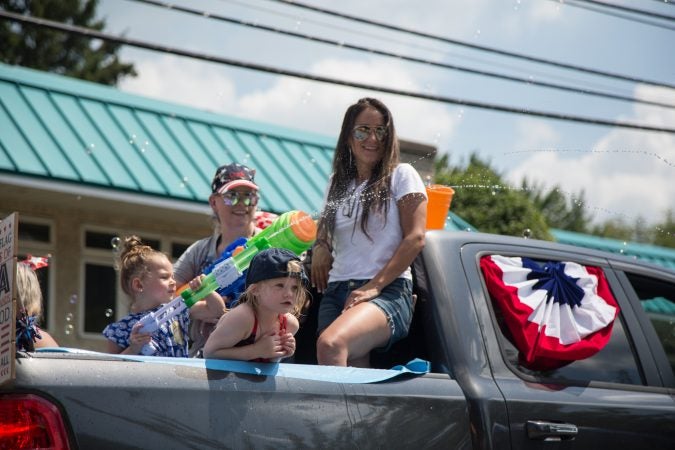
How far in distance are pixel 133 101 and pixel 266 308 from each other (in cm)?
942

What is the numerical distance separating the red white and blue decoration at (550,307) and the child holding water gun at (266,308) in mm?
957

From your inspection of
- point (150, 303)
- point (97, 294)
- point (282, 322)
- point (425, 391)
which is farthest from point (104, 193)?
point (425, 391)

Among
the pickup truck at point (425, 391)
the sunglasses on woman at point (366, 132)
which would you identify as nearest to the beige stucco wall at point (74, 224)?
the sunglasses on woman at point (366, 132)

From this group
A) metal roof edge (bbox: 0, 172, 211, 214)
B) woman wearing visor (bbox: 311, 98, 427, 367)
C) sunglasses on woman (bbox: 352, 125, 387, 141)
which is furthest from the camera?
metal roof edge (bbox: 0, 172, 211, 214)

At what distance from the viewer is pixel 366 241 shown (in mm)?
4207

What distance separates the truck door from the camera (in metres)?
3.62

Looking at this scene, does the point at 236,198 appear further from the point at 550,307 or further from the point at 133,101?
the point at 133,101

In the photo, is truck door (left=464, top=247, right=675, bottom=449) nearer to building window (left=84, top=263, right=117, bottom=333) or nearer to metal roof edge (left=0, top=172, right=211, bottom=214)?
metal roof edge (left=0, top=172, right=211, bottom=214)

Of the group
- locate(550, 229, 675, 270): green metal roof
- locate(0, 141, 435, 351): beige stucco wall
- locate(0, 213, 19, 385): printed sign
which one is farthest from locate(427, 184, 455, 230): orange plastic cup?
locate(550, 229, 675, 270): green metal roof

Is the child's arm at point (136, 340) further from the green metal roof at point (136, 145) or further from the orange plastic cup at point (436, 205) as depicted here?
the green metal roof at point (136, 145)

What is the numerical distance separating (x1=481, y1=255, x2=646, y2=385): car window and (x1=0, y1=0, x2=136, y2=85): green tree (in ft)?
96.4

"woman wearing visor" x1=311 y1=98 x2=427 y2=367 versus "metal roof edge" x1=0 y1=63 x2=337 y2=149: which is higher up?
"metal roof edge" x1=0 y1=63 x2=337 y2=149

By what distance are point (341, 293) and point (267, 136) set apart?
365 inches

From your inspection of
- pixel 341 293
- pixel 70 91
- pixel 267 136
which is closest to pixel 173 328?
pixel 341 293
